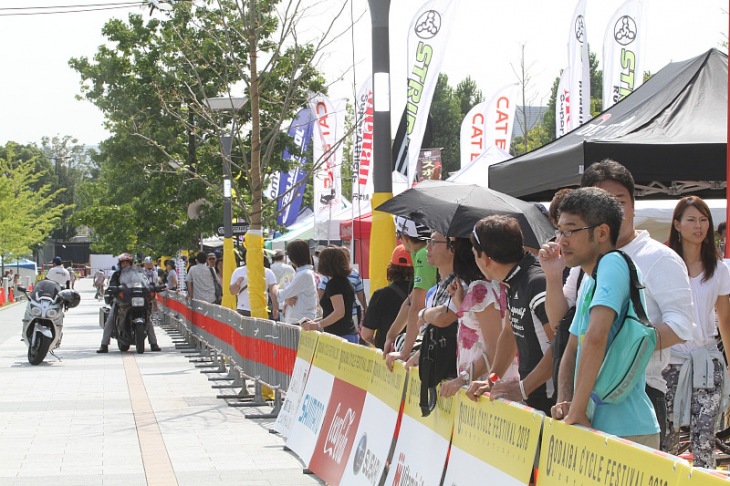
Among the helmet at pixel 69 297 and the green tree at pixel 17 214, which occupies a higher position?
the green tree at pixel 17 214

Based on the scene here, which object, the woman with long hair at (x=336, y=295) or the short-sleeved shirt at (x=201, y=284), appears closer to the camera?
the woman with long hair at (x=336, y=295)

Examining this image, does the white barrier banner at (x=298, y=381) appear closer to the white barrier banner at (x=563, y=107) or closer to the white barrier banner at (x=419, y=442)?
the white barrier banner at (x=419, y=442)

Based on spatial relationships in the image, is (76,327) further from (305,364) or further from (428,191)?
(428,191)

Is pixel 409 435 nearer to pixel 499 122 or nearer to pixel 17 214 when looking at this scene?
pixel 499 122

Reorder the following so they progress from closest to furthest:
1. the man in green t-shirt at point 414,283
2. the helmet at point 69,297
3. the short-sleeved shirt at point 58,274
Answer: the man in green t-shirt at point 414,283
the helmet at point 69,297
the short-sleeved shirt at point 58,274

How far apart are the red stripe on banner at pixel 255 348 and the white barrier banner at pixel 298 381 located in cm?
46

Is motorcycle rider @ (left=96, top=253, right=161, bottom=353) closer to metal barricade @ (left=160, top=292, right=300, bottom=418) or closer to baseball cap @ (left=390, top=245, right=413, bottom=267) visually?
metal barricade @ (left=160, top=292, right=300, bottom=418)

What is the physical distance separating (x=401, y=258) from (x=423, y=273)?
998 mm

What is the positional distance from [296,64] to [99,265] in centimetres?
11308

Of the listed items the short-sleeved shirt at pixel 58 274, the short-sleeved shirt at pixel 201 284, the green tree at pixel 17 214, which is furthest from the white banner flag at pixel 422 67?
the green tree at pixel 17 214

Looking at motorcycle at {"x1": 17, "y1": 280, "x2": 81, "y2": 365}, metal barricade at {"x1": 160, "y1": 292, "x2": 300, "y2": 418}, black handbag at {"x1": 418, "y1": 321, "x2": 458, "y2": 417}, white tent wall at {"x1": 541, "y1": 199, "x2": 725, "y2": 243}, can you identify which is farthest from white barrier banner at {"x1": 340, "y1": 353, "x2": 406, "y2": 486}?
motorcycle at {"x1": 17, "y1": 280, "x2": 81, "y2": 365}

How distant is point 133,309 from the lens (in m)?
22.4

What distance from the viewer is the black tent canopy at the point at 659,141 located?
849 centimetres

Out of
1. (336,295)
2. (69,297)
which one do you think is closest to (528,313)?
(336,295)
